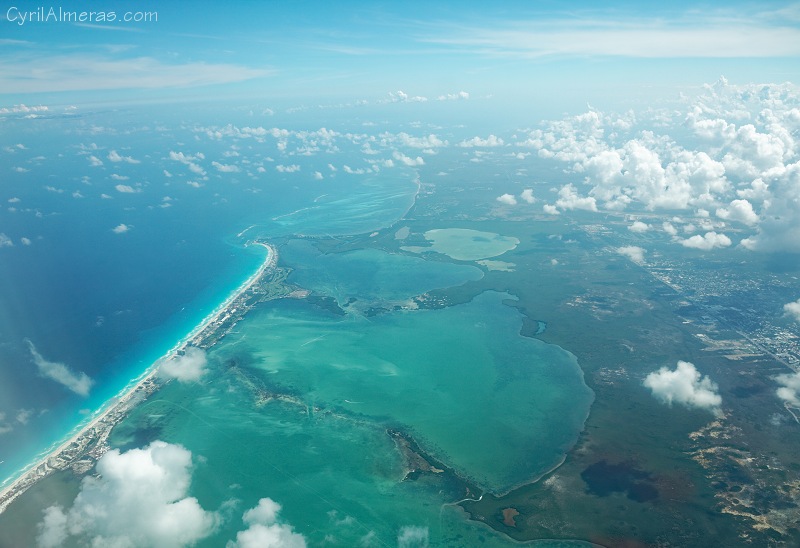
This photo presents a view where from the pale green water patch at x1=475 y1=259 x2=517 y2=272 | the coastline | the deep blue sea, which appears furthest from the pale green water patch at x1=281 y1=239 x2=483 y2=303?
the coastline

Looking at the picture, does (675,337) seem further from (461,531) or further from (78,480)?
(78,480)

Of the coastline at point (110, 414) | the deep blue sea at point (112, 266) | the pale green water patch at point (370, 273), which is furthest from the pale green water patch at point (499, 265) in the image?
the coastline at point (110, 414)

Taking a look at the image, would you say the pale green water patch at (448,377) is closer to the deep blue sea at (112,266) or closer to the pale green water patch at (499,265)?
the deep blue sea at (112,266)

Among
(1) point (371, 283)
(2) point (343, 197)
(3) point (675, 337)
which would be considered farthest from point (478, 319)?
(2) point (343, 197)

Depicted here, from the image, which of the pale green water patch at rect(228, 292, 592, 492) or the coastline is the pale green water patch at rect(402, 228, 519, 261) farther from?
the coastline

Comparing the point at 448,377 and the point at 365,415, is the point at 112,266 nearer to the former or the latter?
the point at 365,415
